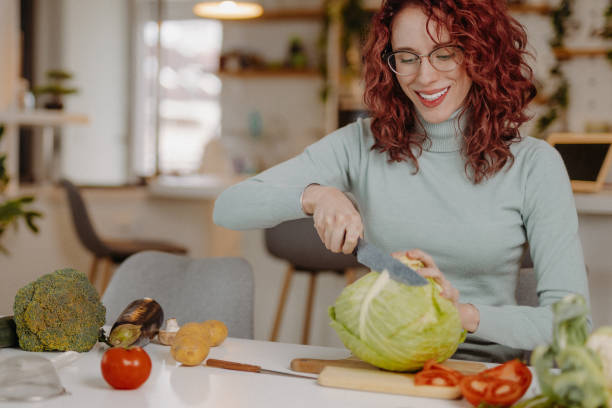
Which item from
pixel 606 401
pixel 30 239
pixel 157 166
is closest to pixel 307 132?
pixel 157 166

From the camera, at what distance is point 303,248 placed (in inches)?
104

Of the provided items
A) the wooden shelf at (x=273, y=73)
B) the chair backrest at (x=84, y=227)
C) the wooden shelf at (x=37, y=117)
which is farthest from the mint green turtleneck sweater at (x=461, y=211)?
the wooden shelf at (x=273, y=73)

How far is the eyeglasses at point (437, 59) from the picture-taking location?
139 centimetres

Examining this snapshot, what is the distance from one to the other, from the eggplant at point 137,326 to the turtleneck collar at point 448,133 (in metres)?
0.70

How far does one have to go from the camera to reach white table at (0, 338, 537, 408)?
931 mm

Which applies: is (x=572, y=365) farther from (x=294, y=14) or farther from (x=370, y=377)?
(x=294, y=14)

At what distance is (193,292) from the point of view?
154cm

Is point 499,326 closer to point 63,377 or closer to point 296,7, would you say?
point 63,377

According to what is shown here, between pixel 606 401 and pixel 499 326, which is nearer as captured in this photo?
pixel 606 401

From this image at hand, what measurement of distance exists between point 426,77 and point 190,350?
720 mm

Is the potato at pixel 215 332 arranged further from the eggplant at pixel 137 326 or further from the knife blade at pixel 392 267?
the knife blade at pixel 392 267

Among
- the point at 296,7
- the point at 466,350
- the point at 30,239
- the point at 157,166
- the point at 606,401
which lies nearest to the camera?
the point at 606,401

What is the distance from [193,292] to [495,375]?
2.67ft

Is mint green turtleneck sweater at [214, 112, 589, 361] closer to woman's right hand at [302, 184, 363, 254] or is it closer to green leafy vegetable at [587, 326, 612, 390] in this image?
woman's right hand at [302, 184, 363, 254]
